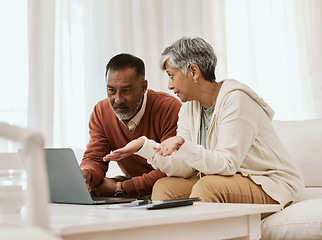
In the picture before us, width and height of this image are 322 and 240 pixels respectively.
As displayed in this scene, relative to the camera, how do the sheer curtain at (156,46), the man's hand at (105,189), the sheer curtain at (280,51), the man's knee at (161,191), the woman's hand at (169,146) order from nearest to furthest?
the woman's hand at (169,146), the man's knee at (161,191), the man's hand at (105,189), the sheer curtain at (156,46), the sheer curtain at (280,51)

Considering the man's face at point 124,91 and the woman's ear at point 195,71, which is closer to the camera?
the woman's ear at point 195,71

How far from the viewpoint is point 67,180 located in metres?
1.68

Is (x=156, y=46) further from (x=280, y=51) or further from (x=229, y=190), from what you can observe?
(x=229, y=190)

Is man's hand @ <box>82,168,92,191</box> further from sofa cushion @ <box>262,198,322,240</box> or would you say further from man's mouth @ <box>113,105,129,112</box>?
sofa cushion @ <box>262,198,322,240</box>

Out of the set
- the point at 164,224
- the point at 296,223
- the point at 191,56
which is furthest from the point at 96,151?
the point at 164,224

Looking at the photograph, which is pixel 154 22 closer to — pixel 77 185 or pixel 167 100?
pixel 167 100

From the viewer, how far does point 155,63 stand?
11.2 ft

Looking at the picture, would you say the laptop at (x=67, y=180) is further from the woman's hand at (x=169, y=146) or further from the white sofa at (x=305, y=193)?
the white sofa at (x=305, y=193)

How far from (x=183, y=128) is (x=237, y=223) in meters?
0.97

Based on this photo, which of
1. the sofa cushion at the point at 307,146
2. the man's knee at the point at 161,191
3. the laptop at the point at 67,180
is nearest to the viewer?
the laptop at the point at 67,180

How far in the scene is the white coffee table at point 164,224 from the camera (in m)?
1.01

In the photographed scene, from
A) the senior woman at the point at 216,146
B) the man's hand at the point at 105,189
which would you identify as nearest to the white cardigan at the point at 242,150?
the senior woman at the point at 216,146

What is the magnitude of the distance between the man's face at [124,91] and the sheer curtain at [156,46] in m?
0.60

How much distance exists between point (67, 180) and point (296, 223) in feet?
2.51
